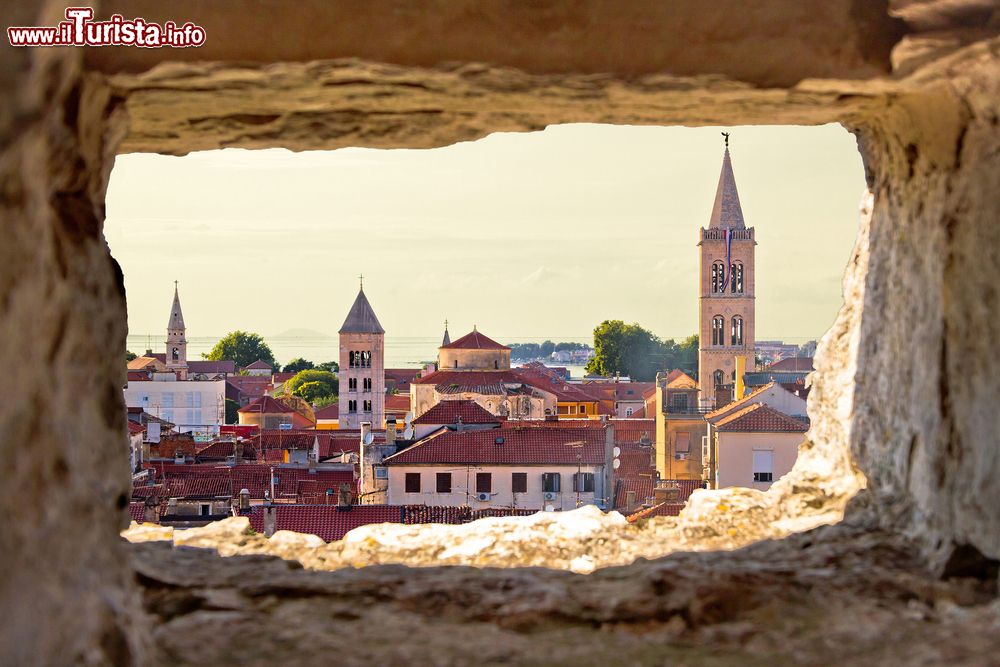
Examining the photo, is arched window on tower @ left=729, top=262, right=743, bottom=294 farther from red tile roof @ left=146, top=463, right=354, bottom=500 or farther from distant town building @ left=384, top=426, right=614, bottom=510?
red tile roof @ left=146, top=463, right=354, bottom=500

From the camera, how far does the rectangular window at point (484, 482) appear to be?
26.7 m

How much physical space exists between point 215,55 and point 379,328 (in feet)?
239

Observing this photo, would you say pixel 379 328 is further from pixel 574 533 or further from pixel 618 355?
pixel 574 533

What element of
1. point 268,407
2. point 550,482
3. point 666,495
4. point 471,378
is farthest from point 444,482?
point 471,378

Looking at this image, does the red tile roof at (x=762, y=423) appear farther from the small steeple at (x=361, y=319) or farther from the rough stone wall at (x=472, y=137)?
the small steeple at (x=361, y=319)

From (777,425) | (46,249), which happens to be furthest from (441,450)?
(46,249)

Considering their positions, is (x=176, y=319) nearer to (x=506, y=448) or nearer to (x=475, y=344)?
(x=475, y=344)

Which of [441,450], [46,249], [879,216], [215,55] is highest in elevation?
[215,55]

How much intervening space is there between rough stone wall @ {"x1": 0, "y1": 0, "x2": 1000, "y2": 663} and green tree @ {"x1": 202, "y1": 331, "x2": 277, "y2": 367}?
323 ft

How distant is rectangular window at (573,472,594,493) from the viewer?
27.5 meters

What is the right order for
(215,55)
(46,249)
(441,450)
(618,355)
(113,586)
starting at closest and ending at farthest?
(46,249) < (113,586) < (215,55) < (441,450) < (618,355)

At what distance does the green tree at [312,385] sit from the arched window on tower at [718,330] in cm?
3187

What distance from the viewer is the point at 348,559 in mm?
3910

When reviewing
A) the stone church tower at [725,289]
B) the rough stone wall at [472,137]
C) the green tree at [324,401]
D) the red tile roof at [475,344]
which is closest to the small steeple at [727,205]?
the stone church tower at [725,289]
